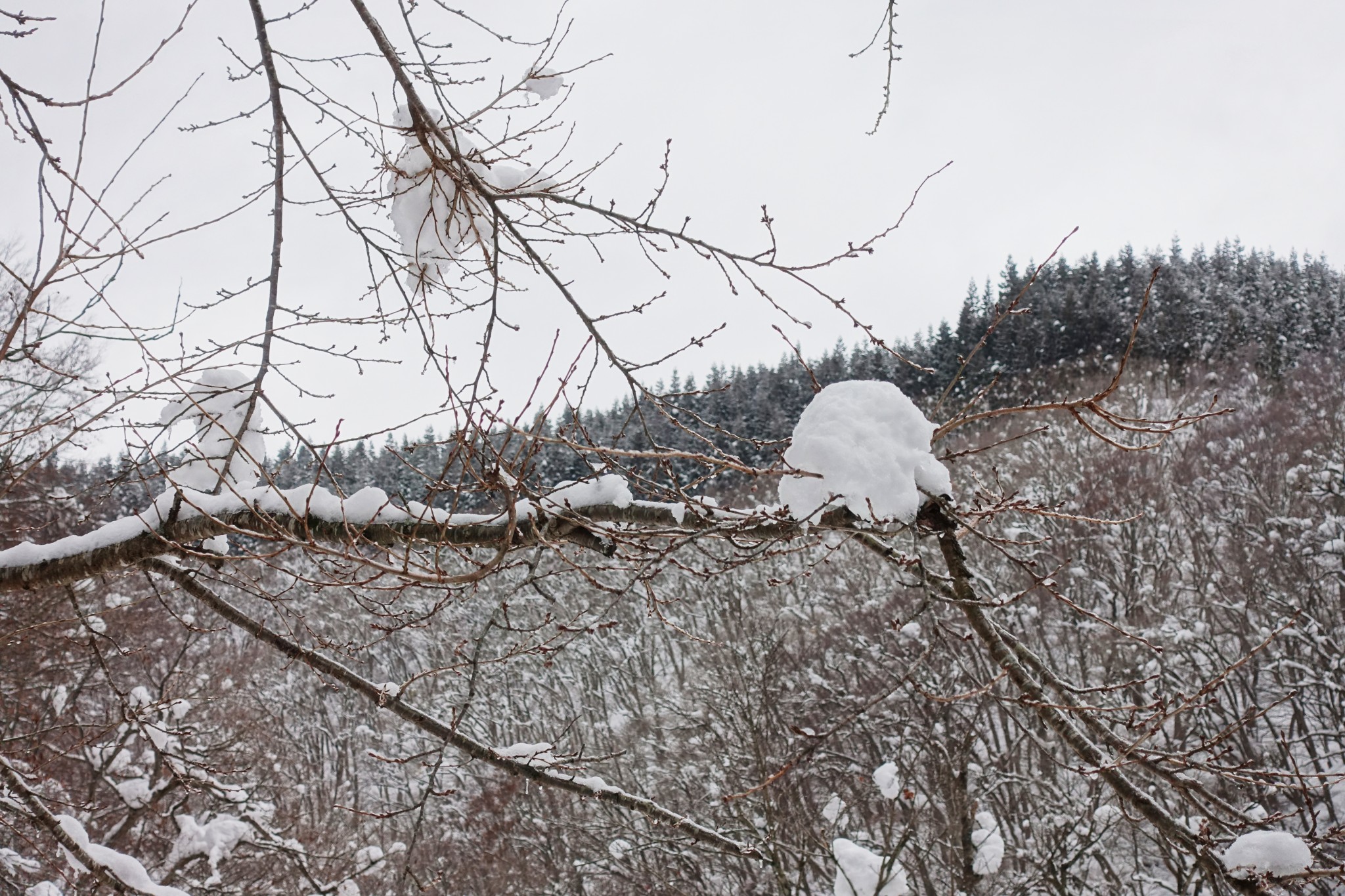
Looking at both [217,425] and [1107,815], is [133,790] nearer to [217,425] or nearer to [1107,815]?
[217,425]

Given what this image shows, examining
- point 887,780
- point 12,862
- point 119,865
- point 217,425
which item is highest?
point 217,425

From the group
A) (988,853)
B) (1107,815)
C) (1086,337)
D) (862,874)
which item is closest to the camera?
(862,874)

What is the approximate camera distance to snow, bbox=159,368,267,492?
2676mm

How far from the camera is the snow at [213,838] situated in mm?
7027

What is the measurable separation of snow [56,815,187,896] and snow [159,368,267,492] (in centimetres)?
140

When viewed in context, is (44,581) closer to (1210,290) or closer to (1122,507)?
(1122,507)

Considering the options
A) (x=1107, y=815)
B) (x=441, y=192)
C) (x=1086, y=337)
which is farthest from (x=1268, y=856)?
(x=1086, y=337)

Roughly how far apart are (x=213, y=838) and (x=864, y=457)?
8224 millimetres

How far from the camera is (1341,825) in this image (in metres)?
1.80

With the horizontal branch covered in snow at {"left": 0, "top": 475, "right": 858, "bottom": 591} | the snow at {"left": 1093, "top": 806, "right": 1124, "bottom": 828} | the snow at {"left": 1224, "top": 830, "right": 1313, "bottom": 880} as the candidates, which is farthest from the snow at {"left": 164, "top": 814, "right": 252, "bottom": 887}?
the snow at {"left": 1093, "top": 806, "right": 1124, "bottom": 828}

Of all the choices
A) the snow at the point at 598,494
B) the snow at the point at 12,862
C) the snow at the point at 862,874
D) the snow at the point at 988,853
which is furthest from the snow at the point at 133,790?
the snow at the point at 988,853

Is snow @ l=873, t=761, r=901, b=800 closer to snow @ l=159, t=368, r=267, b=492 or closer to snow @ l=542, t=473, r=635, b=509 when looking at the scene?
snow @ l=542, t=473, r=635, b=509

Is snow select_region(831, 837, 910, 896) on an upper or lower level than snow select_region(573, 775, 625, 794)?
lower

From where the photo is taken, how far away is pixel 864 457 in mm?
1945
